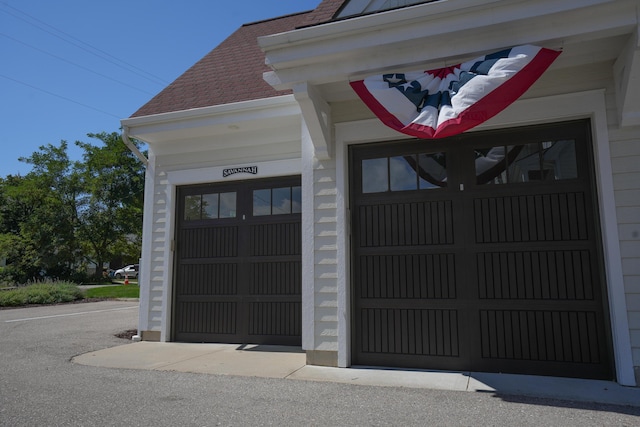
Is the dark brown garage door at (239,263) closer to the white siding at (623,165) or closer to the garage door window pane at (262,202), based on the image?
the garage door window pane at (262,202)

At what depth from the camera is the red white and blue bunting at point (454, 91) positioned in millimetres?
4098

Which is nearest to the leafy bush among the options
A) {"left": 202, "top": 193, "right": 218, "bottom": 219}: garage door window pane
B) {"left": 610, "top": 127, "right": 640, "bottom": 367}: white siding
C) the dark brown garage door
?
the dark brown garage door

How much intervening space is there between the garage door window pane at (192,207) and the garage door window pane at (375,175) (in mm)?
3094

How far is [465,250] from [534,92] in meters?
1.88

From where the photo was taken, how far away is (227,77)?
7.62 m

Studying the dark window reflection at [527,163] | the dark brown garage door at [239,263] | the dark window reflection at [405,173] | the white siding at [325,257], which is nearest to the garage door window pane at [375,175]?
the dark window reflection at [405,173]

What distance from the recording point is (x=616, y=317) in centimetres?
430

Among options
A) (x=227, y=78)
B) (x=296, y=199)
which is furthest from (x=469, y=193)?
(x=227, y=78)

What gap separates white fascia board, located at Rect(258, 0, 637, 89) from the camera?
13.1ft

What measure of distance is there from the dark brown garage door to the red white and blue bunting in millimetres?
2448

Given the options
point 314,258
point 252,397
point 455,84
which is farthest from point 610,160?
point 252,397

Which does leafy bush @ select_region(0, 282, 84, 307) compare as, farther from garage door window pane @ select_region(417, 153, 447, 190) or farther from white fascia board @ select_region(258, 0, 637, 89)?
garage door window pane @ select_region(417, 153, 447, 190)

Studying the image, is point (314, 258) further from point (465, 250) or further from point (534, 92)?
point (534, 92)

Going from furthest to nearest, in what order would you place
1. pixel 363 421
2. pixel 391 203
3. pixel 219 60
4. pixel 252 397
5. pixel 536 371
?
pixel 219 60
pixel 391 203
pixel 536 371
pixel 252 397
pixel 363 421
